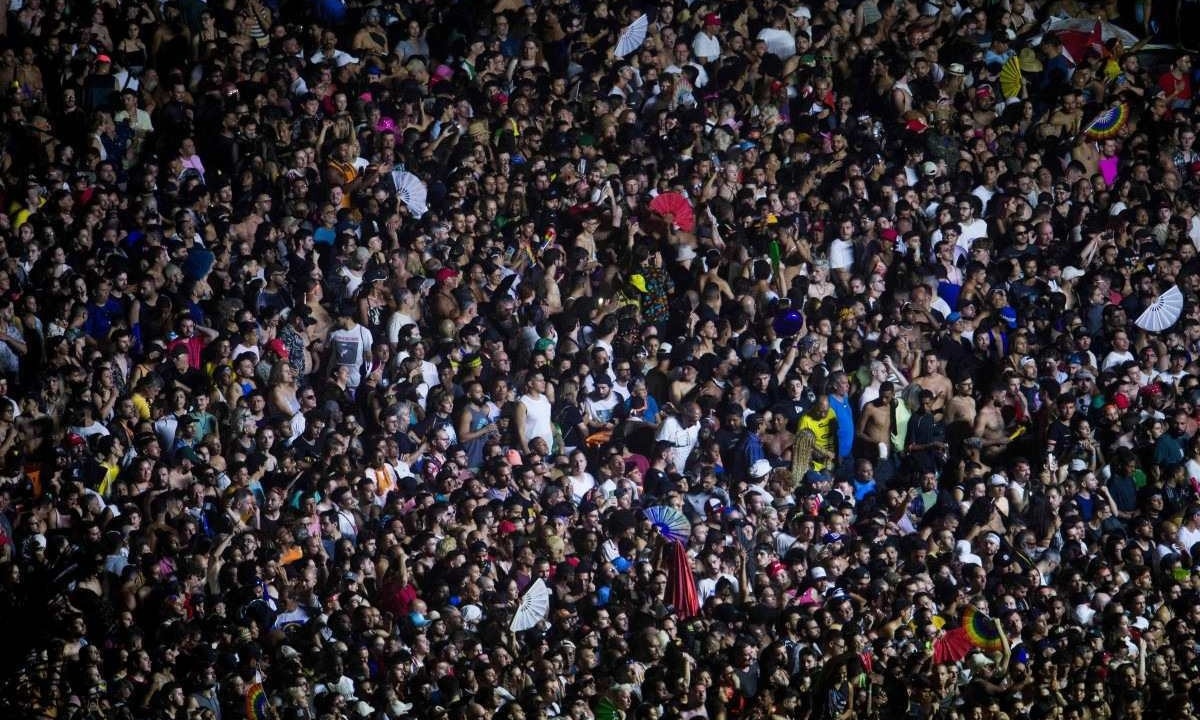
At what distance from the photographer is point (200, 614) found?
50.9ft

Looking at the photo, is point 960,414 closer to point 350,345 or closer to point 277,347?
point 350,345

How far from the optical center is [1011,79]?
1942 cm

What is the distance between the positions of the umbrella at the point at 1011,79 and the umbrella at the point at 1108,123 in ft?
2.03

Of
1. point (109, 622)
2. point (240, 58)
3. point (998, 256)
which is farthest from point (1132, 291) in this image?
point (109, 622)

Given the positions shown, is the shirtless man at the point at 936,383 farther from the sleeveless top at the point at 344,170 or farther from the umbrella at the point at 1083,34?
the sleeveless top at the point at 344,170

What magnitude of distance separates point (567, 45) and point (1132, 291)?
4.56 m

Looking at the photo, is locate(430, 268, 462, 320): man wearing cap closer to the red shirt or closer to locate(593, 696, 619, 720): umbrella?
locate(593, 696, 619, 720): umbrella

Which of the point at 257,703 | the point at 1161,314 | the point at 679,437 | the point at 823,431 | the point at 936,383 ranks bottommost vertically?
the point at 257,703

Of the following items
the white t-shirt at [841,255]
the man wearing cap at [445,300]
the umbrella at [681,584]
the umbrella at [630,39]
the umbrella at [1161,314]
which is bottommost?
the umbrella at [681,584]

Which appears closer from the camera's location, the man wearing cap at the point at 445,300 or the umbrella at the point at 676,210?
the man wearing cap at the point at 445,300

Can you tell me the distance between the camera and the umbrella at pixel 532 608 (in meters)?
15.9

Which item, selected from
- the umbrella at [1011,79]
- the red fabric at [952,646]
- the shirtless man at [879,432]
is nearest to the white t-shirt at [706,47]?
the umbrella at [1011,79]

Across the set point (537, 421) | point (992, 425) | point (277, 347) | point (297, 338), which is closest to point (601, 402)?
point (537, 421)

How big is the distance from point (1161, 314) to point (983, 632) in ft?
10.1
